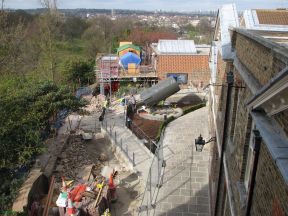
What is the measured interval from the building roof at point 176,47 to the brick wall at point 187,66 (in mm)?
704

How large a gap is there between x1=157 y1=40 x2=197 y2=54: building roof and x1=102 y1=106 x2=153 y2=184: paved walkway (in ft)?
35.1

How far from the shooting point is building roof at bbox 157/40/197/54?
100 ft

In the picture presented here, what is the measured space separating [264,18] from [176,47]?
1842cm

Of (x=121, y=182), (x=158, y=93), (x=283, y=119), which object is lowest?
(x=121, y=182)

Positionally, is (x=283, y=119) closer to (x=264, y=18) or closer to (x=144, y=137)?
(x=264, y=18)

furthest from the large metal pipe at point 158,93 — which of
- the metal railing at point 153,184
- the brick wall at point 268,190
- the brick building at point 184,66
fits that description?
the brick wall at point 268,190

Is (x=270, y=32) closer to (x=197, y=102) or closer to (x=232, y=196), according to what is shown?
(x=232, y=196)

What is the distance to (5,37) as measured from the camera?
81.9 feet

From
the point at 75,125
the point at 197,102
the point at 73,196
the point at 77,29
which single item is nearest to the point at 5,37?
the point at 75,125

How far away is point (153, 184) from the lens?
13836 millimetres

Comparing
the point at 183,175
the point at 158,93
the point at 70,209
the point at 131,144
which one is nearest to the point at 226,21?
the point at 183,175

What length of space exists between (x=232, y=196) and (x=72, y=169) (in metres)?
11.3

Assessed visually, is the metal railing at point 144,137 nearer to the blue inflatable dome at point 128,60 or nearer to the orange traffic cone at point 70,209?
the orange traffic cone at point 70,209

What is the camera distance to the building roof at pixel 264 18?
41.5 feet
